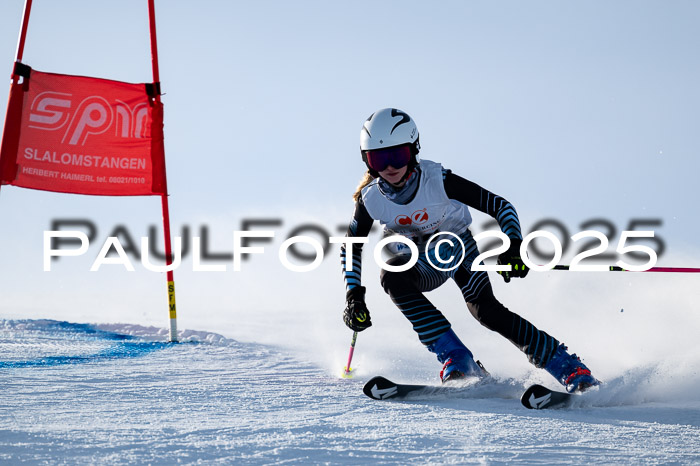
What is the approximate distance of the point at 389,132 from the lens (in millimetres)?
3689

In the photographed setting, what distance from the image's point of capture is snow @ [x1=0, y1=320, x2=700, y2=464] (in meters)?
2.20

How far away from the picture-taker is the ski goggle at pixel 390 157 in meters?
3.69

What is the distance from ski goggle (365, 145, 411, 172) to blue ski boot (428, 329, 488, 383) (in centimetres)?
96

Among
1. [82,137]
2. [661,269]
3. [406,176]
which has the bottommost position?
[661,269]

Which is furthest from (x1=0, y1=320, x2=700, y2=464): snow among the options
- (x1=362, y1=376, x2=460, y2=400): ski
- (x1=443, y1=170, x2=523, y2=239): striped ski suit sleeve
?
(x1=443, y1=170, x2=523, y2=239): striped ski suit sleeve

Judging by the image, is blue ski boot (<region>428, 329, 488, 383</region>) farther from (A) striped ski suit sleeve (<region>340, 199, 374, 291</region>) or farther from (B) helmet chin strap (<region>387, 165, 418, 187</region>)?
(B) helmet chin strap (<region>387, 165, 418, 187</region>)

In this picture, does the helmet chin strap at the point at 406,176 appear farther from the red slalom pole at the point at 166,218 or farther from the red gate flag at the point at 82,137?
the red gate flag at the point at 82,137

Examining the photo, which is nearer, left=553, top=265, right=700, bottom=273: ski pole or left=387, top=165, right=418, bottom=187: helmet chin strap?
left=387, top=165, right=418, bottom=187: helmet chin strap

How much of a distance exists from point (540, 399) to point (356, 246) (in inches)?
55.6

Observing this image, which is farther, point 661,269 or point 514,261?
point 661,269

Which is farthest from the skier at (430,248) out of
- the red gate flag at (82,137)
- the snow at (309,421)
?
the red gate flag at (82,137)

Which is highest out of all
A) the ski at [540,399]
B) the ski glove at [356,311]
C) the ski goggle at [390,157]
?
the ski goggle at [390,157]

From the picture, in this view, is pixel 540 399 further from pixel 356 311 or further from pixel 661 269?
pixel 661 269

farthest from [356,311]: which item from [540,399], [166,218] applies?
[166,218]
